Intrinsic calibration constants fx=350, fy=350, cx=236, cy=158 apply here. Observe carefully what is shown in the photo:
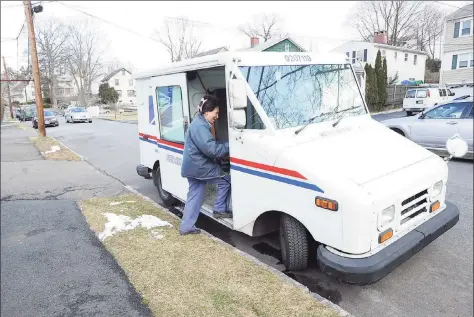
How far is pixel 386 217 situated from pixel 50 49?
15515 millimetres

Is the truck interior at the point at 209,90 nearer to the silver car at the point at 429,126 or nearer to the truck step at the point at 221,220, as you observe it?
the truck step at the point at 221,220

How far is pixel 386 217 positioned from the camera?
3012 mm

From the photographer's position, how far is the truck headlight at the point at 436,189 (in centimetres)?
362

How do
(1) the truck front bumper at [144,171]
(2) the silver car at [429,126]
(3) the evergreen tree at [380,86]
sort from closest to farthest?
(1) the truck front bumper at [144,171] < (2) the silver car at [429,126] < (3) the evergreen tree at [380,86]

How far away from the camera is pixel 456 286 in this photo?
11.3 ft

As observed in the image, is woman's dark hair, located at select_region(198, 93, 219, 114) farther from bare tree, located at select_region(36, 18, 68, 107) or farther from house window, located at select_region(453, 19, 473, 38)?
house window, located at select_region(453, 19, 473, 38)

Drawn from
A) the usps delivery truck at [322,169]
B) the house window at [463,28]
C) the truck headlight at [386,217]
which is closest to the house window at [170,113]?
the usps delivery truck at [322,169]

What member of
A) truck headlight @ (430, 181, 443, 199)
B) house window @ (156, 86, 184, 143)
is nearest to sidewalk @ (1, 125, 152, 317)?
house window @ (156, 86, 184, 143)

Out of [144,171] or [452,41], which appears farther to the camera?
[452,41]

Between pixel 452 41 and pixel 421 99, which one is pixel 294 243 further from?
pixel 452 41

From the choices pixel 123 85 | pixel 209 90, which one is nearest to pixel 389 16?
pixel 209 90

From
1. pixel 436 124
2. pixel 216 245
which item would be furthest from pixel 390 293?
pixel 436 124

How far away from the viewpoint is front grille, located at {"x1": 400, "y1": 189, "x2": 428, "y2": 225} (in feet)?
10.6

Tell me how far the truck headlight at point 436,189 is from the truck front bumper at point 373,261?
44cm
